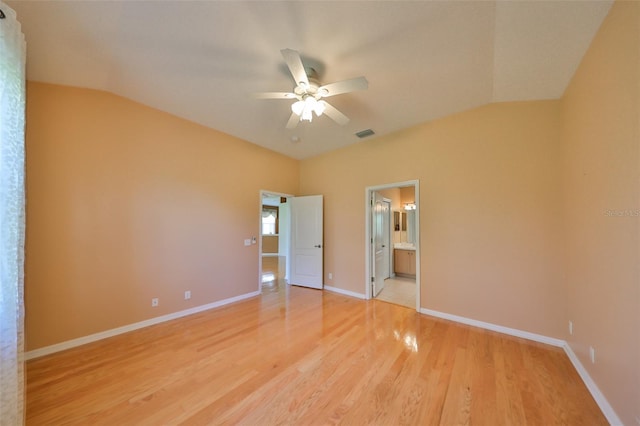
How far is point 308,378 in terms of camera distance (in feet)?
6.58

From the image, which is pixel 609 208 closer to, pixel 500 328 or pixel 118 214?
pixel 500 328

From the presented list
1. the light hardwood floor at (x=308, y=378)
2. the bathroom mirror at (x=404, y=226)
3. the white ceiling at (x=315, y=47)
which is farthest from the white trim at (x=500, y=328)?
the bathroom mirror at (x=404, y=226)

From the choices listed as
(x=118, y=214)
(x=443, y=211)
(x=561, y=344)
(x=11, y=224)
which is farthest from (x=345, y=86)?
(x=561, y=344)

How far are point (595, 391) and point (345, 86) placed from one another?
3215 millimetres

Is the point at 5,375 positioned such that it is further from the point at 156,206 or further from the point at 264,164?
the point at 264,164

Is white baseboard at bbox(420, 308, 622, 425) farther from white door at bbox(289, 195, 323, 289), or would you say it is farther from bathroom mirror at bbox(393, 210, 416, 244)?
bathroom mirror at bbox(393, 210, 416, 244)

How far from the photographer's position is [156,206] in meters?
3.15

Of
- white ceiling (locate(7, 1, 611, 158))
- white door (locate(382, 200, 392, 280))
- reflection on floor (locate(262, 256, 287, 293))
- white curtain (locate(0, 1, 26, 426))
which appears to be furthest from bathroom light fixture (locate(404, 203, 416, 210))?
white curtain (locate(0, 1, 26, 426))

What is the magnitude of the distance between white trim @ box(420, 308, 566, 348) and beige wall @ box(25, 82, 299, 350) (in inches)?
129

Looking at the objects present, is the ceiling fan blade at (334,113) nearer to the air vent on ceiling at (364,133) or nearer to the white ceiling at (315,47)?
the white ceiling at (315,47)

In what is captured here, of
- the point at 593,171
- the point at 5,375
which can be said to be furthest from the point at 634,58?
the point at 5,375

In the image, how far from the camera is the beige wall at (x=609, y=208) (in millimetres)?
1390

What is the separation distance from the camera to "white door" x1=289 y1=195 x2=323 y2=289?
4.81m

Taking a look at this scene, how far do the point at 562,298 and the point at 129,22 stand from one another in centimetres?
499
